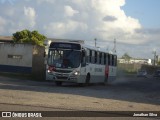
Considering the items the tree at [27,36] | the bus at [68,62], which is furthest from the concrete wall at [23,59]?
the tree at [27,36]

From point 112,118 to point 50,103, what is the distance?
4197 millimetres

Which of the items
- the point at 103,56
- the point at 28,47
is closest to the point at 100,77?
the point at 103,56

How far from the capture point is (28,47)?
44.2m

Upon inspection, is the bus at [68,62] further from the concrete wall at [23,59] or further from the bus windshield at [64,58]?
the concrete wall at [23,59]

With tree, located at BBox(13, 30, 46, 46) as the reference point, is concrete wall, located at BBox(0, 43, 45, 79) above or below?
below

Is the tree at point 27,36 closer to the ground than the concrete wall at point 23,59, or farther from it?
farther from it

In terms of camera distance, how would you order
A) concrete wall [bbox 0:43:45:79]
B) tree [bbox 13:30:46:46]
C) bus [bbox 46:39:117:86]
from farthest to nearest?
tree [bbox 13:30:46:46] < concrete wall [bbox 0:43:45:79] < bus [bbox 46:39:117:86]

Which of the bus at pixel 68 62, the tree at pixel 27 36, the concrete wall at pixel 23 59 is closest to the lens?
the bus at pixel 68 62

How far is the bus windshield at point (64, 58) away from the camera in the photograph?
96.8ft

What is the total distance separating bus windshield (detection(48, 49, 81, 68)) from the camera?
96.8 feet

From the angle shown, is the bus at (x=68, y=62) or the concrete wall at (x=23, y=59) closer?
the bus at (x=68, y=62)

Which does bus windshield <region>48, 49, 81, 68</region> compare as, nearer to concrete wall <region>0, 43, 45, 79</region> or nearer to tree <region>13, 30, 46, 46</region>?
concrete wall <region>0, 43, 45, 79</region>

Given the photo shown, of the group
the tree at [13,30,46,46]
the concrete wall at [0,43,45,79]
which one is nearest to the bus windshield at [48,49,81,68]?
the concrete wall at [0,43,45,79]

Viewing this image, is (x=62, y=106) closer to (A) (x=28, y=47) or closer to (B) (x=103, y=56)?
(B) (x=103, y=56)
